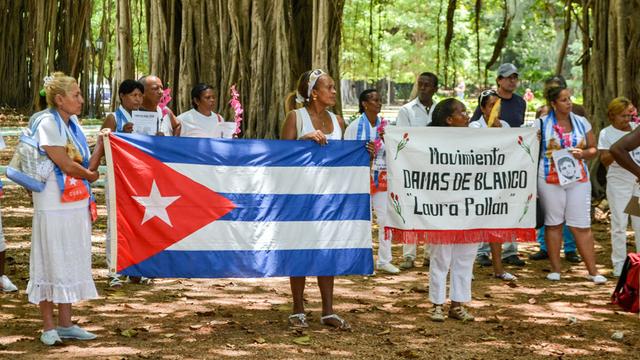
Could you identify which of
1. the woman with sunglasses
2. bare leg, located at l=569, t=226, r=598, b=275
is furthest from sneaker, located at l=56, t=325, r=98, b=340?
bare leg, located at l=569, t=226, r=598, b=275

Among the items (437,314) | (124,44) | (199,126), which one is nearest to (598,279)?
(437,314)

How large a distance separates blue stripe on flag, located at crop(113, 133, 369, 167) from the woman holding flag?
0.37m

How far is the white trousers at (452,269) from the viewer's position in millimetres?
6211

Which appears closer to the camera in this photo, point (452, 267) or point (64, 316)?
point (64, 316)

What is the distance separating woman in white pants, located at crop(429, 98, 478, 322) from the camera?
6.22m

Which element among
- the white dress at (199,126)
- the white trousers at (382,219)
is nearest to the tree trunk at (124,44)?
the white dress at (199,126)

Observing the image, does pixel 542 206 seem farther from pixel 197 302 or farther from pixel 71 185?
pixel 71 185

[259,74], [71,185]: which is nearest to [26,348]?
[71,185]

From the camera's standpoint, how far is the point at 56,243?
538 centimetres

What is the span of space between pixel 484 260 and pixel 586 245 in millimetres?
1199

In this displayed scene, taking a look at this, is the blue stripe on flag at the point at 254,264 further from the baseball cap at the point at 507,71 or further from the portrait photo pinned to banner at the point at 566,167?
the baseball cap at the point at 507,71

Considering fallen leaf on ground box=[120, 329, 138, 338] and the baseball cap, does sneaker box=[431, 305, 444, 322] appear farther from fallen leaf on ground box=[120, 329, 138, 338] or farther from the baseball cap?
the baseball cap

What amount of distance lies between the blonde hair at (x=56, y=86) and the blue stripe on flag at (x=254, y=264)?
1.12m

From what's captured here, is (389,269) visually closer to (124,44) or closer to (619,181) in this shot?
(619,181)
